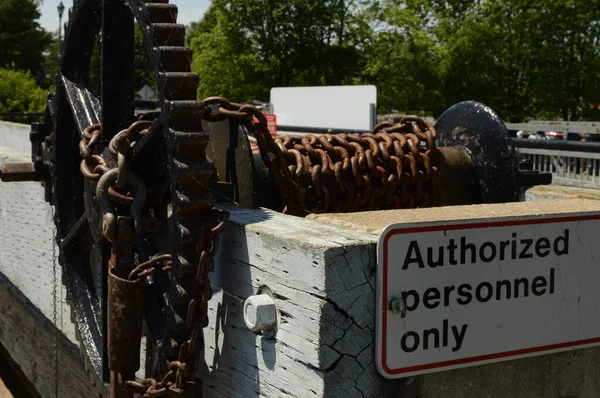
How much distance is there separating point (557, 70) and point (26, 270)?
45237 mm

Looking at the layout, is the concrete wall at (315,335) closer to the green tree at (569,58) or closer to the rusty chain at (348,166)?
the rusty chain at (348,166)

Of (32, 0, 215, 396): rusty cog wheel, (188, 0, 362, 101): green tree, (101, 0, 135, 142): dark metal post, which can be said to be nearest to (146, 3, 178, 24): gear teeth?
(32, 0, 215, 396): rusty cog wheel

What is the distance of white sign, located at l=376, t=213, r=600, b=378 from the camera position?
252 centimetres

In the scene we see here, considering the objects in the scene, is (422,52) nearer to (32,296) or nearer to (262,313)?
(32,296)

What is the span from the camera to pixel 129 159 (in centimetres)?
336

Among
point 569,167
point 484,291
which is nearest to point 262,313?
point 484,291

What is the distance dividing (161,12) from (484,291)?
1.54 meters

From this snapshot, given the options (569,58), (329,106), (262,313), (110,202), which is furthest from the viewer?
(569,58)

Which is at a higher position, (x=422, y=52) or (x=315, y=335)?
(x=422, y=52)

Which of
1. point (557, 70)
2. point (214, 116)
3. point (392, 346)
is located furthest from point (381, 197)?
point (557, 70)

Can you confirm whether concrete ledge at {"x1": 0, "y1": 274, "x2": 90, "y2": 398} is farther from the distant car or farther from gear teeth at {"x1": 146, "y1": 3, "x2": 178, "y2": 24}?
the distant car

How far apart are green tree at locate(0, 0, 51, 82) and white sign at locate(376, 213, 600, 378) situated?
73.3 meters

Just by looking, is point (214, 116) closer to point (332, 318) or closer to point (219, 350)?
point (219, 350)

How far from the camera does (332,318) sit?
2471 mm
